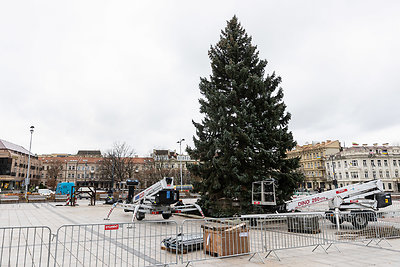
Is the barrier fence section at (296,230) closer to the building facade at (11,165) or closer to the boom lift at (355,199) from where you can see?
the boom lift at (355,199)

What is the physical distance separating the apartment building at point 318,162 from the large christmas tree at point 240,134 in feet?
216

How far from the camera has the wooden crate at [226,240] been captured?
6484 millimetres

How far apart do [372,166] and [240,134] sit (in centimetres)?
7191

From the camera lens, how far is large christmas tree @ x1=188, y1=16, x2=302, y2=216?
1362 cm

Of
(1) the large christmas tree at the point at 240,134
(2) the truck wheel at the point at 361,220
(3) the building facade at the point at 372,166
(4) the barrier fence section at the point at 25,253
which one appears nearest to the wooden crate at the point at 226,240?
(4) the barrier fence section at the point at 25,253

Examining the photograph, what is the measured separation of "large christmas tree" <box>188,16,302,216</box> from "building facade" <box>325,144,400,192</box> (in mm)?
63553

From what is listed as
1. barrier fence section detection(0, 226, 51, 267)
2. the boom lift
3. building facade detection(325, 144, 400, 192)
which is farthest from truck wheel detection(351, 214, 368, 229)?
building facade detection(325, 144, 400, 192)

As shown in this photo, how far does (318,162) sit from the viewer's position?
79438 mm

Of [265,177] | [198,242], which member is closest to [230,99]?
[265,177]

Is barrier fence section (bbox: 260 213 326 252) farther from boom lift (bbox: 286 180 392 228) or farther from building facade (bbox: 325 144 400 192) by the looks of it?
building facade (bbox: 325 144 400 192)

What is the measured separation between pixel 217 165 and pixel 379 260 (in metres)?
8.68

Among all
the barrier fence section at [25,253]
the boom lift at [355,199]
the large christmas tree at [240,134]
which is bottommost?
the barrier fence section at [25,253]

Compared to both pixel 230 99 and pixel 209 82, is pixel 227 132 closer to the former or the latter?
pixel 230 99

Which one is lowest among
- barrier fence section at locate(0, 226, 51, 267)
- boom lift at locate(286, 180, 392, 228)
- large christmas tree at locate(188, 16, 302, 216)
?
barrier fence section at locate(0, 226, 51, 267)
